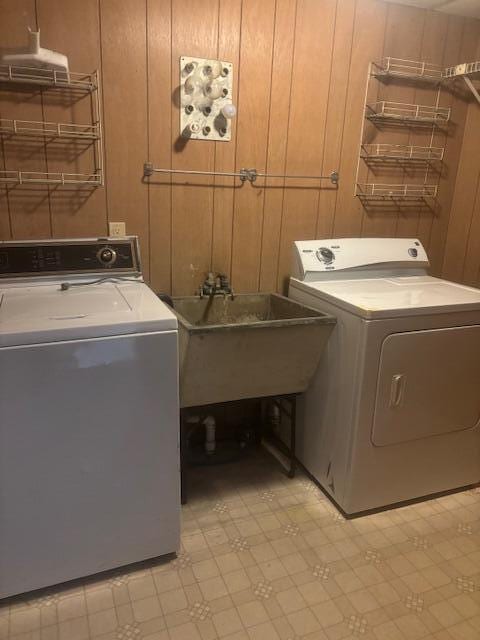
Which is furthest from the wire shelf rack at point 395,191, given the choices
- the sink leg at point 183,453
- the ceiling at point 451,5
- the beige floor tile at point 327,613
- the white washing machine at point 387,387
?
the beige floor tile at point 327,613

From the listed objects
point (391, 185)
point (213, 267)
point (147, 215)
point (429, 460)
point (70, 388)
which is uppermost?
point (391, 185)

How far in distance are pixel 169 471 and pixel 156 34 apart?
1723mm

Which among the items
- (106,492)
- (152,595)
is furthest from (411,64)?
(152,595)

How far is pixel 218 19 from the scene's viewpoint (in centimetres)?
198

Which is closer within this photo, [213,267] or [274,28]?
[274,28]

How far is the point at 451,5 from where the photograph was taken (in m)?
2.26

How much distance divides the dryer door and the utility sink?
299 mm

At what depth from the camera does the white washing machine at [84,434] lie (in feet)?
4.55

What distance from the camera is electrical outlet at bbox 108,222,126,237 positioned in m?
2.04

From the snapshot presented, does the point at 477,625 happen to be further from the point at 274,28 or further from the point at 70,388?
the point at 274,28

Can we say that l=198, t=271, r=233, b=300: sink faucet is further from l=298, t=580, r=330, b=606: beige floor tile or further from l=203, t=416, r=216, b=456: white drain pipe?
l=298, t=580, r=330, b=606: beige floor tile

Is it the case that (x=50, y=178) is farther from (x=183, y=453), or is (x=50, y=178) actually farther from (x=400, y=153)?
(x=400, y=153)

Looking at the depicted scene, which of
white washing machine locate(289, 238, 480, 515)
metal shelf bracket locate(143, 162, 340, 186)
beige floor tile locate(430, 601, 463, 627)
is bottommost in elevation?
beige floor tile locate(430, 601, 463, 627)

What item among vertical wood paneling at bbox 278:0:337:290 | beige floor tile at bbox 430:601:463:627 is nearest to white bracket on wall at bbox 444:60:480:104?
vertical wood paneling at bbox 278:0:337:290
